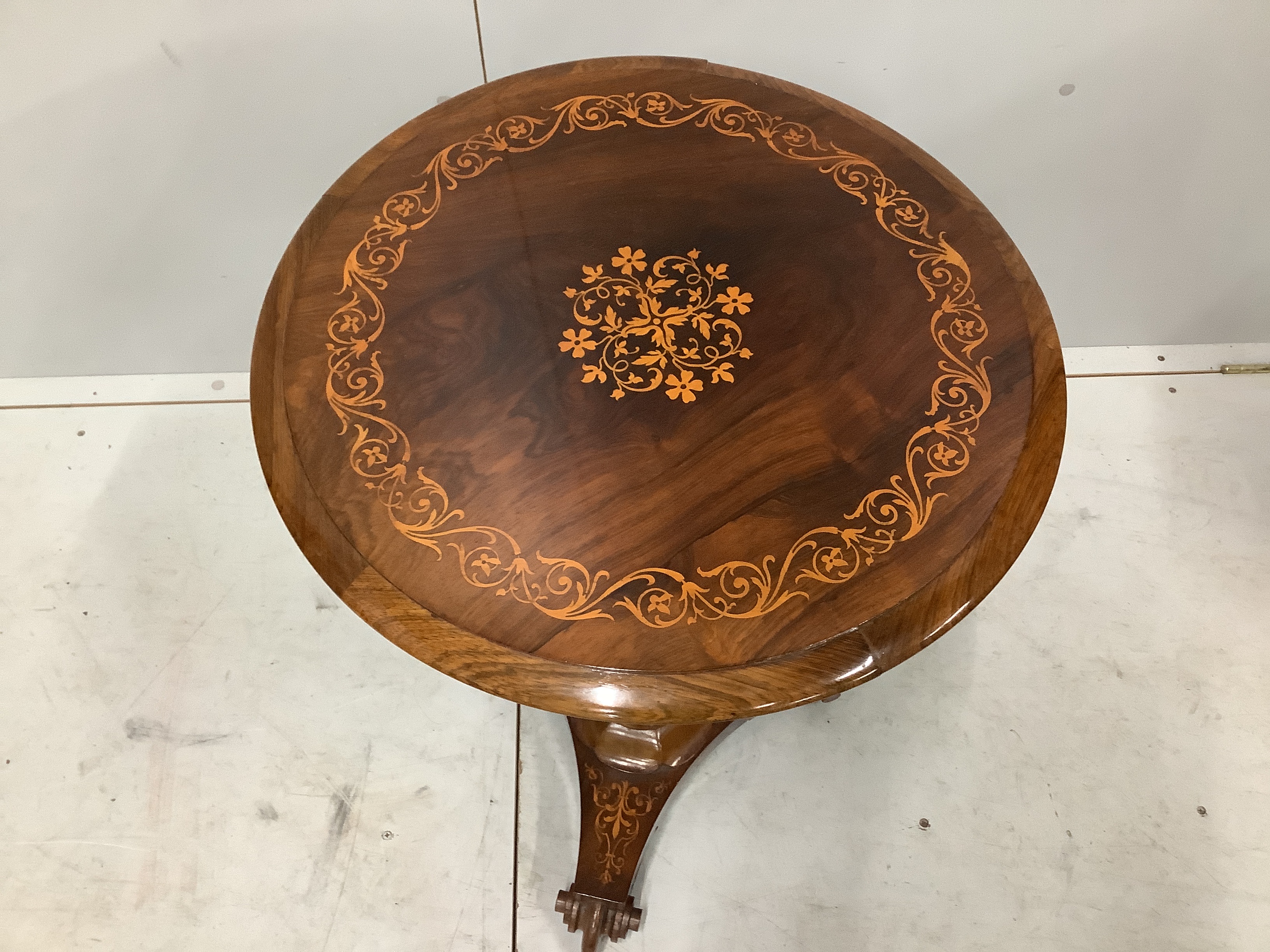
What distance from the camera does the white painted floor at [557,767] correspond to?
42.7 inches

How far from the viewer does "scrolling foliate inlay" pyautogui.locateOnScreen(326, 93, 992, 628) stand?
669mm

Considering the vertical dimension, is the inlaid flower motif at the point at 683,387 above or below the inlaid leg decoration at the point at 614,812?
above

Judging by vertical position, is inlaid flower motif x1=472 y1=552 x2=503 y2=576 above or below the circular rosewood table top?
below

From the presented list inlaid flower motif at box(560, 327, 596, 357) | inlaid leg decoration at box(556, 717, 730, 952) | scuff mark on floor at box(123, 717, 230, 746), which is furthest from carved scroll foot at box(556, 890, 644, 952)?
inlaid flower motif at box(560, 327, 596, 357)

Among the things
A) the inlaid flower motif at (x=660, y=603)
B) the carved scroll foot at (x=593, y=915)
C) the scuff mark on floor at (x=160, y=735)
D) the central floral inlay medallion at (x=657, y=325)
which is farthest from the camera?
the scuff mark on floor at (x=160, y=735)

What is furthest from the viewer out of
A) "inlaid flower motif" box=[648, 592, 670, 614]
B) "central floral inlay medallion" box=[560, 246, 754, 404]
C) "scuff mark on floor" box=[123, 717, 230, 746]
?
"scuff mark on floor" box=[123, 717, 230, 746]

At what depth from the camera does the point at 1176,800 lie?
1153 mm

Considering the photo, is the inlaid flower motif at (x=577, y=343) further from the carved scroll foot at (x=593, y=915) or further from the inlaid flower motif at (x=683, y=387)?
the carved scroll foot at (x=593, y=915)

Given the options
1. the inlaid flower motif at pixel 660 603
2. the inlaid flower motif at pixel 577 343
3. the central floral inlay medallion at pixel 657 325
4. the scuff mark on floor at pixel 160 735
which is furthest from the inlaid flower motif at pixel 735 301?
the scuff mark on floor at pixel 160 735

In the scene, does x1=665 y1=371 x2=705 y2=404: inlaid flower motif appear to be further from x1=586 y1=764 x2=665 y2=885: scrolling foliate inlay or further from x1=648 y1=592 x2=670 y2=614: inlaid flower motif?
x1=586 y1=764 x2=665 y2=885: scrolling foliate inlay

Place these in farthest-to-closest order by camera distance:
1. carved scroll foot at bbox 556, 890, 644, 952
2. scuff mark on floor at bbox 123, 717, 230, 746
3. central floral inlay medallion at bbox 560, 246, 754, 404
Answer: scuff mark on floor at bbox 123, 717, 230, 746, carved scroll foot at bbox 556, 890, 644, 952, central floral inlay medallion at bbox 560, 246, 754, 404

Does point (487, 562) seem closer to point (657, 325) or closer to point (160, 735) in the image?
point (657, 325)

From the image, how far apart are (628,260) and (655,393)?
14cm

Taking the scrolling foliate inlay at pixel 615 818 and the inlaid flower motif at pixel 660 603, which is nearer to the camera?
the inlaid flower motif at pixel 660 603
